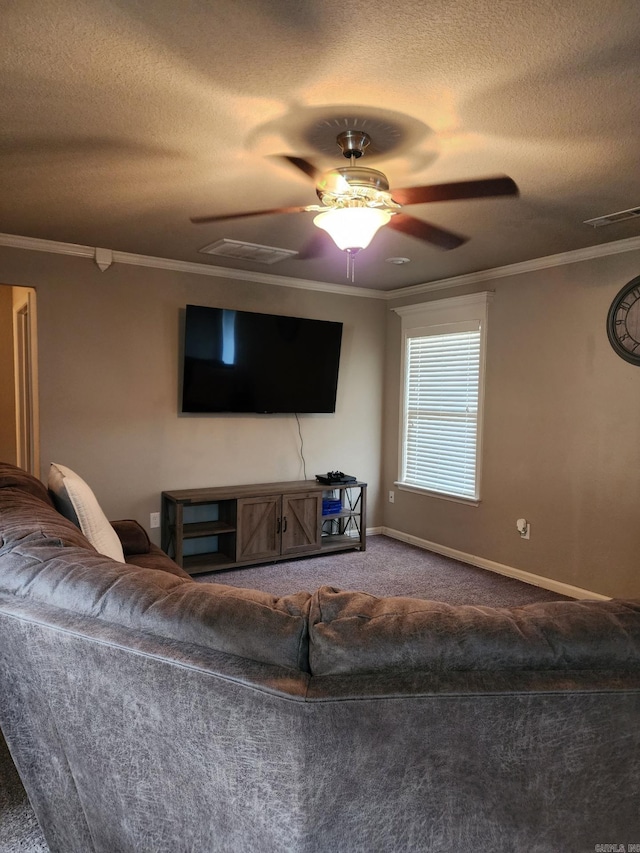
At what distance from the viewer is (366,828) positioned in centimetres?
102

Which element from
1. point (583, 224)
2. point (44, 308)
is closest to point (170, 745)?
point (583, 224)

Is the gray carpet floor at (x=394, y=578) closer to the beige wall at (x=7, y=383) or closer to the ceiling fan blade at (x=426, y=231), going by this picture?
the ceiling fan blade at (x=426, y=231)

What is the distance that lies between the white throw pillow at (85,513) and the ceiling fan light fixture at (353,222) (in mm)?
1623

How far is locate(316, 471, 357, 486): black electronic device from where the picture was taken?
515 centimetres

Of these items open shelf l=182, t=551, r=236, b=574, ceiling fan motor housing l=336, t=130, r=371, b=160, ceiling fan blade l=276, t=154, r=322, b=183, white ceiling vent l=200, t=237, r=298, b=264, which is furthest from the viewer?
open shelf l=182, t=551, r=236, b=574

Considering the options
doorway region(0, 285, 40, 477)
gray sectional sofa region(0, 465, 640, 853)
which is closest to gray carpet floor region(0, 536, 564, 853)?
doorway region(0, 285, 40, 477)

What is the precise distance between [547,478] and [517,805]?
351cm

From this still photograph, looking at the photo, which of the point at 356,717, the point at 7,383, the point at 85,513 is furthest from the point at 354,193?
the point at 7,383

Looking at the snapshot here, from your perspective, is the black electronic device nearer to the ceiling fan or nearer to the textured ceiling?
the textured ceiling

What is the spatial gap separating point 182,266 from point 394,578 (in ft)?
9.99

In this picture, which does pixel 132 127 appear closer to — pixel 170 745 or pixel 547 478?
pixel 170 745

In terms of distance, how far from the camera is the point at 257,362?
4.86 meters

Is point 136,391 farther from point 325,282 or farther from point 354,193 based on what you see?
point 354,193

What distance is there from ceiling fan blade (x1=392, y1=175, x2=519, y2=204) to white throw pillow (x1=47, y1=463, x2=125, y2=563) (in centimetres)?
210
